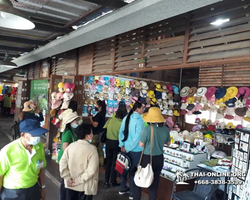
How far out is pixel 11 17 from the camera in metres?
1.90

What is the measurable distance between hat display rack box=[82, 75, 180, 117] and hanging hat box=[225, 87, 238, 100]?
2267 millimetres

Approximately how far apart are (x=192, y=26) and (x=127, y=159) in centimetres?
229

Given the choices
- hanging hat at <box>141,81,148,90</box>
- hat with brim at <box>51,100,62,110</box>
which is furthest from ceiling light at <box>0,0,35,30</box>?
hanging hat at <box>141,81,148,90</box>

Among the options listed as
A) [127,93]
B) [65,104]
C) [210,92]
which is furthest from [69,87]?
[210,92]

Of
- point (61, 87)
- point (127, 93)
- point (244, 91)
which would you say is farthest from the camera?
point (127, 93)

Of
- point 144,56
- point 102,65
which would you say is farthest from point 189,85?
point 144,56

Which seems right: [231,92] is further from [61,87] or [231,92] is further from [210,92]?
[61,87]

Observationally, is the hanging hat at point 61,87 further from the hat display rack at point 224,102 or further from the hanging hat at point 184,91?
the hanging hat at point 184,91

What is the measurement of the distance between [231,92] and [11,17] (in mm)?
6145

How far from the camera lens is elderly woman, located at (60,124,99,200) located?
2.51 metres

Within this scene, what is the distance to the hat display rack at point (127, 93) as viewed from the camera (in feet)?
20.5

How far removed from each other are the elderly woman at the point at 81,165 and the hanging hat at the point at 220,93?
532cm

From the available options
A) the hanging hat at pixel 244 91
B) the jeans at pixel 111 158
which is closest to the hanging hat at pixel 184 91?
the hanging hat at pixel 244 91

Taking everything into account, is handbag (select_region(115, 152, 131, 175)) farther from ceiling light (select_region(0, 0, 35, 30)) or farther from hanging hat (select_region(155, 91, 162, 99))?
hanging hat (select_region(155, 91, 162, 99))
